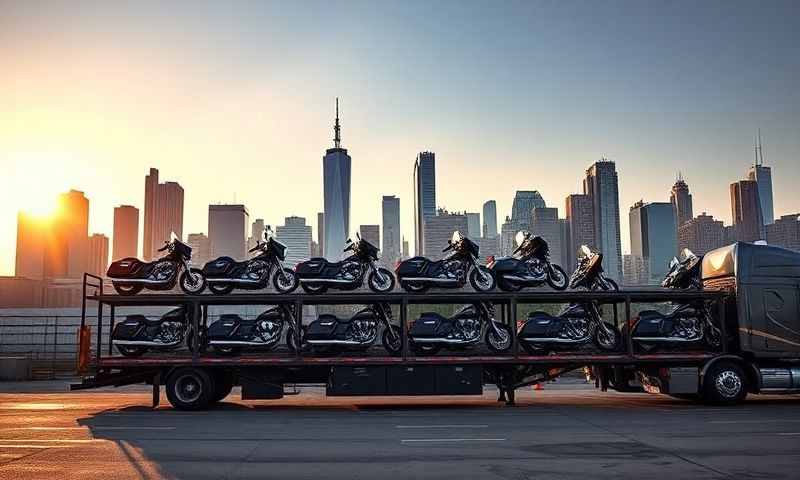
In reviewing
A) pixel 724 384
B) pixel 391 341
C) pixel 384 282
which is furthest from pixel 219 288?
pixel 724 384

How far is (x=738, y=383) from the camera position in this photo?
15945 mm

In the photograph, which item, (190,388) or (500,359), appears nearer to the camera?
(500,359)

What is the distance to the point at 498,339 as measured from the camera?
53.7 feet

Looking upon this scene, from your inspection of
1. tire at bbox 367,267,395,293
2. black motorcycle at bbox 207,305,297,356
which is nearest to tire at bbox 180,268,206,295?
black motorcycle at bbox 207,305,297,356

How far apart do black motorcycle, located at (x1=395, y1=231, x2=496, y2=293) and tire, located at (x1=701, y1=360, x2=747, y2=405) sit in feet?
17.6

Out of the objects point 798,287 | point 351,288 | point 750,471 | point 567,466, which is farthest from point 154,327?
point 798,287

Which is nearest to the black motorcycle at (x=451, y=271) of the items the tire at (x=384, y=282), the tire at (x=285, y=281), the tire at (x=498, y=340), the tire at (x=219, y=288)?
the tire at (x=384, y=282)

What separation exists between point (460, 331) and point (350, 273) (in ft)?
9.80

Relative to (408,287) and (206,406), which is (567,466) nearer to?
(408,287)

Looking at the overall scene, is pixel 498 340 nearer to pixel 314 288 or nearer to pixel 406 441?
pixel 314 288

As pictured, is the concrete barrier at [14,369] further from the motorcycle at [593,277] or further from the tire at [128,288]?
the motorcycle at [593,277]

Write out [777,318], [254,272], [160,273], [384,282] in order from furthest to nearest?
[384,282], [254,272], [160,273], [777,318]

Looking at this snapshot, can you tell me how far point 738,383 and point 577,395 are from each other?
514 cm

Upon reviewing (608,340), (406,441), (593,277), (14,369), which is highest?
(593,277)
